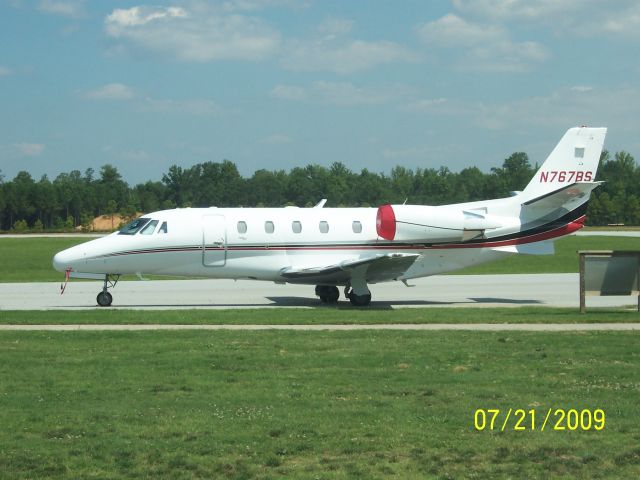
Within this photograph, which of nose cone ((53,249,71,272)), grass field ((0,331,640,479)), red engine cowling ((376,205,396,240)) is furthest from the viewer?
red engine cowling ((376,205,396,240))

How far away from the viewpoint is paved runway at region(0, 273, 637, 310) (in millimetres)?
26500

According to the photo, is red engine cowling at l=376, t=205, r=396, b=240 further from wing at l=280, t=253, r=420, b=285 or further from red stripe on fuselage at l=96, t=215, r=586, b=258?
wing at l=280, t=253, r=420, b=285

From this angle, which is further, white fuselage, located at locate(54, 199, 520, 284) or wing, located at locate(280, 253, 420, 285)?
white fuselage, located at locate(54, 199, 520, 284)

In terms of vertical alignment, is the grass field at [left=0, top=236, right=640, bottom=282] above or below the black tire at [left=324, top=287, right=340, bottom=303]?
above

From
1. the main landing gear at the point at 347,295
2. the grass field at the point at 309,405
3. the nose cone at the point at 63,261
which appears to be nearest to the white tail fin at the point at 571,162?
the main landing gear at the point at 347,295

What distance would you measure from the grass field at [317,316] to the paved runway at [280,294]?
2830 mm

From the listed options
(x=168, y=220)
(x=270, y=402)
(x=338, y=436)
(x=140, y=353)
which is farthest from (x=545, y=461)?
(x=168, y=220)

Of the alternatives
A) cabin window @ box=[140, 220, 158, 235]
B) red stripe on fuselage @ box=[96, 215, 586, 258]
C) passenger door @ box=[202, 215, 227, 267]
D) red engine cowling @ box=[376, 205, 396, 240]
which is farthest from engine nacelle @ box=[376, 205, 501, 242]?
cabin window @ box=[140, 220, 158, 235]

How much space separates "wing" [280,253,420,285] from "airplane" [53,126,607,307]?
31 millimetres

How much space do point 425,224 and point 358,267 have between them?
268cm

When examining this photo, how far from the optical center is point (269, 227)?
26000 mm

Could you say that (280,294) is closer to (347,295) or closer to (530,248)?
(347,295)

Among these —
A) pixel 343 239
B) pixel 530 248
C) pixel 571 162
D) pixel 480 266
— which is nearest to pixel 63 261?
pixel 343 239

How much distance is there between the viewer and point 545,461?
8.60m
